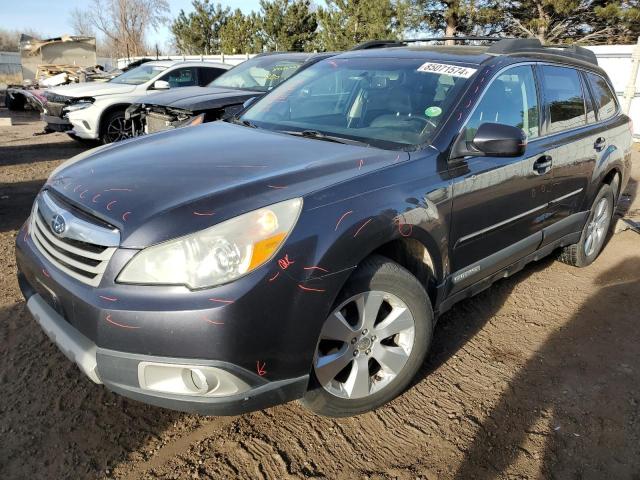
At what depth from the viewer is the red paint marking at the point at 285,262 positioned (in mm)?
1950

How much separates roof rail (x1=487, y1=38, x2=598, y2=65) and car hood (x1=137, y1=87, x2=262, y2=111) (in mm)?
3891

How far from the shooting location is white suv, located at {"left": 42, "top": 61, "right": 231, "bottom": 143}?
27.7ft

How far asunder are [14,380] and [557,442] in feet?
9.18

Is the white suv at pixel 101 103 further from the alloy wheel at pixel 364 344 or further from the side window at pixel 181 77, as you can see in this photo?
the alloy wheel at pixel 364 344

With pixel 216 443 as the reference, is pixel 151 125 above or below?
above

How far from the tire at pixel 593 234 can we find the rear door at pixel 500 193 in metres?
1.10

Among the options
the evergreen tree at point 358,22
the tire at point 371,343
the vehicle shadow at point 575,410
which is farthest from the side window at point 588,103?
the evergreen tree at point 358,22

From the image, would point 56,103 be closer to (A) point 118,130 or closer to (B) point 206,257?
(A) point 118,130

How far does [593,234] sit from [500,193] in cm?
218

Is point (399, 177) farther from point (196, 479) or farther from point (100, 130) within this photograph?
point (100, 130)

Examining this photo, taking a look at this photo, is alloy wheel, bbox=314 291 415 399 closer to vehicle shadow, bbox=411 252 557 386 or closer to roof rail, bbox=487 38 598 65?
vehicle shadow, bbox=411 252 557 386

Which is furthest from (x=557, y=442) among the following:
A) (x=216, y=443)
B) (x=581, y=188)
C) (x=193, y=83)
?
(x=193, y=83)

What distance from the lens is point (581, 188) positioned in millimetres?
3951

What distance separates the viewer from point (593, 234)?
464 centimetres
